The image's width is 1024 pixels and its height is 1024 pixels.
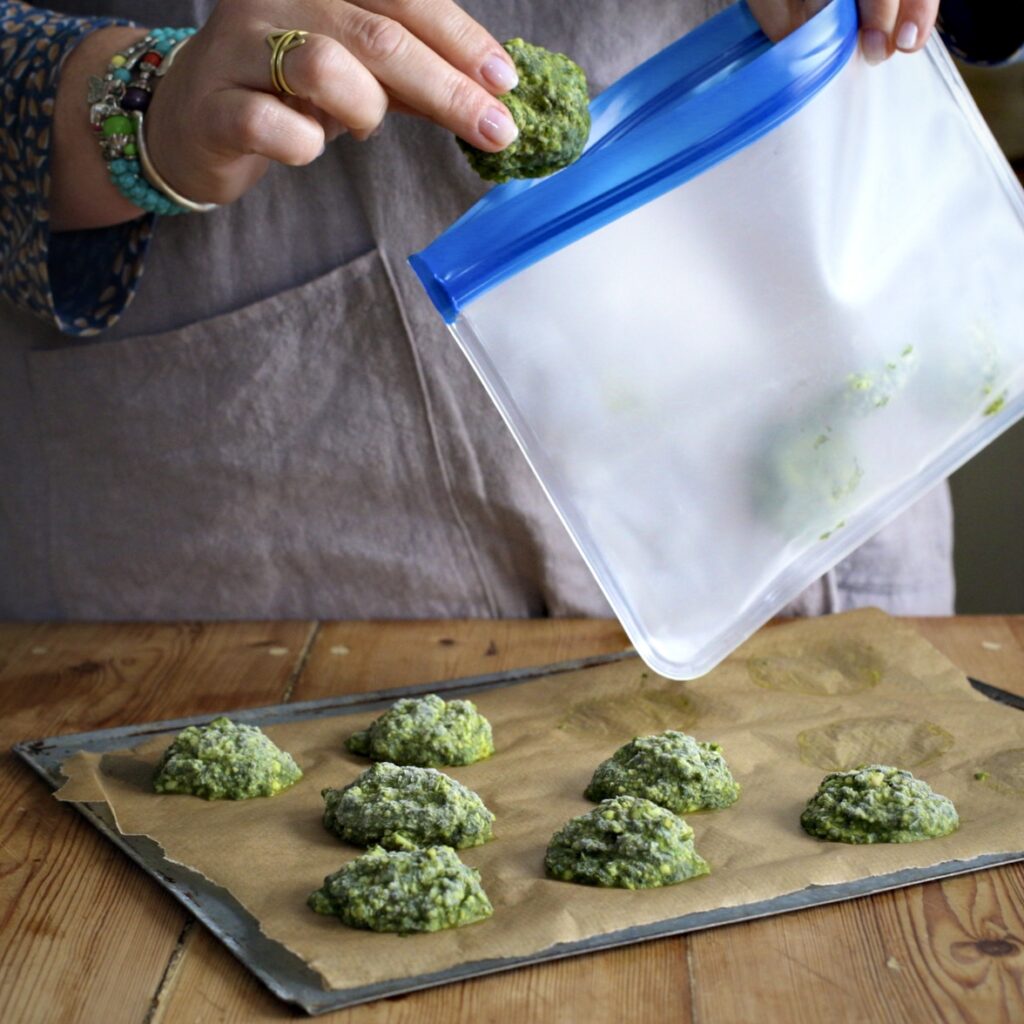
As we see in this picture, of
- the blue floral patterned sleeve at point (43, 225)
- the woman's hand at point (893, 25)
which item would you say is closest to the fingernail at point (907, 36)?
the woman's hand at point (893, 25)

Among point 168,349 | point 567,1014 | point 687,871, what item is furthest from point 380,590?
point 567,1014

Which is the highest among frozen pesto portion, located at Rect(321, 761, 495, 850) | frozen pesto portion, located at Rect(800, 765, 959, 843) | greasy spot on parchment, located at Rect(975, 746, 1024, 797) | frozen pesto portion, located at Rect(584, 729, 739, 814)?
frozen pesto portion, located at Rect(321, 761, 495, 850)

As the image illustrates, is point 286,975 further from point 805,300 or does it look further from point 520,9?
point 520,9

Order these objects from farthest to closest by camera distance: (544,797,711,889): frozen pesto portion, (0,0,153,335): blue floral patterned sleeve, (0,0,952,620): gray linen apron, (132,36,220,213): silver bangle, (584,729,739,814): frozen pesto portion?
(0,0,952,620): gray linen apron < (0,0,153,335): blue floral patterned sleeve < (132,36,220,213): silver bangle < (584,729,739,814): frozen pesto portion < (544,797,711,889): frozen pesto portion

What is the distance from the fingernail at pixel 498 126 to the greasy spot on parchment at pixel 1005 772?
62 centimetres

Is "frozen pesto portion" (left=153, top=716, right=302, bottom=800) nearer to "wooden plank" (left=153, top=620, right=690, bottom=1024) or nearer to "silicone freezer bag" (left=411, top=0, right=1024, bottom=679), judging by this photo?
"wooden plank" (left=153, top=620, right=690, bottom=1024)

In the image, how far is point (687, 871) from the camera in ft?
3.01

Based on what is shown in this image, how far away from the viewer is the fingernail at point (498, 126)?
3.01ft

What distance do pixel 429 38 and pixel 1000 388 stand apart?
0.50m

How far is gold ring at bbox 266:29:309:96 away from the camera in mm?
955

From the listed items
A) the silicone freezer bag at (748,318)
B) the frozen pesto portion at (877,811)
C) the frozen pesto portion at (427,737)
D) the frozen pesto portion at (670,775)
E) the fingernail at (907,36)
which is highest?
the fingernail at (907,36)

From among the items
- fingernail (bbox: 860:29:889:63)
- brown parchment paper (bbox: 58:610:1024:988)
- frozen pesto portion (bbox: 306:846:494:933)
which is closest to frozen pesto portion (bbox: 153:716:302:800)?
brown parchment paper (bbox: 58:610:1024:988)

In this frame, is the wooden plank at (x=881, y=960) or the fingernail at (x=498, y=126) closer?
the wooden plank at (x=881, y=960)

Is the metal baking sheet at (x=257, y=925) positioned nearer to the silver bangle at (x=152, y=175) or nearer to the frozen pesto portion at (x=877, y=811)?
the frozen pesto portion at (x=877, y=811)
